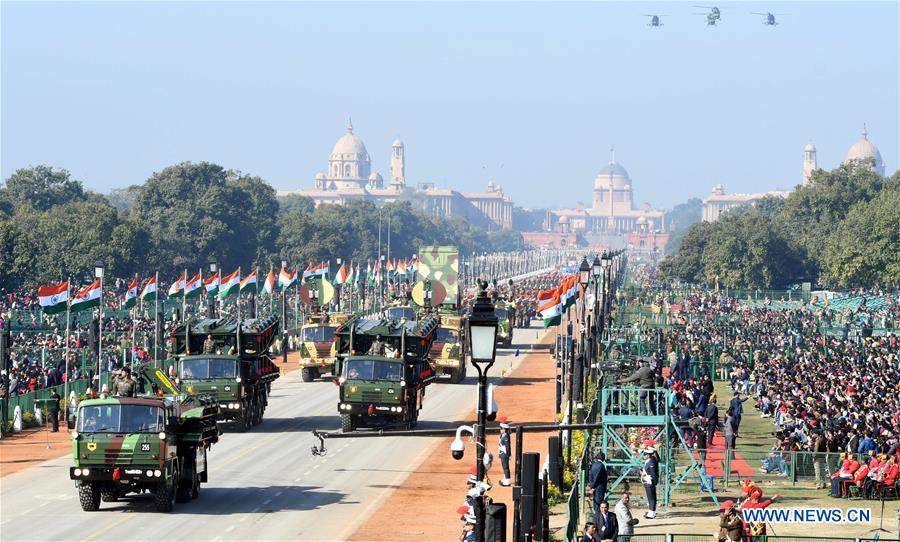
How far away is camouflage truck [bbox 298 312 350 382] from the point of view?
6400 cm

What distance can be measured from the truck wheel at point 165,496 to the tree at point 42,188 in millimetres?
126349

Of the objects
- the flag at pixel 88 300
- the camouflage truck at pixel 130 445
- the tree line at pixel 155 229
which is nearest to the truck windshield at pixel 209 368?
the camouflage truck at pixel 130 445

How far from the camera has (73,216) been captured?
126938mm

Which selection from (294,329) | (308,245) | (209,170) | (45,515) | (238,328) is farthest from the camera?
(308,245)

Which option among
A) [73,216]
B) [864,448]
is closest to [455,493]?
[864,448]

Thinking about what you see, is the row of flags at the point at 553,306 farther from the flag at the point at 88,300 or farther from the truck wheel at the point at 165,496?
the truck wheel at the point at 165,496

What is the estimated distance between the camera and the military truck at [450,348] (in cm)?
6462

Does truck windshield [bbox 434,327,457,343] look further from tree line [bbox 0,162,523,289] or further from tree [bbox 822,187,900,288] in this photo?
tree [bbox 822,187,900,288]

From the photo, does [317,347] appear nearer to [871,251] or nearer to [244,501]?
[244,501]

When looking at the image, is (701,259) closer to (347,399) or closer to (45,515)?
(347,399)

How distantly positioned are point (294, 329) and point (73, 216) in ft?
124

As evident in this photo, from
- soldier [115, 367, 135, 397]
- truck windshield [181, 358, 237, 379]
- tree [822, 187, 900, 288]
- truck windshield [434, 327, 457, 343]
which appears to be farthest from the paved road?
tree [822, 187, 900, 288]

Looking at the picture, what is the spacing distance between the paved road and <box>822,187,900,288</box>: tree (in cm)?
7490

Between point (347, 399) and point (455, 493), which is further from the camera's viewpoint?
point (347, 399)
